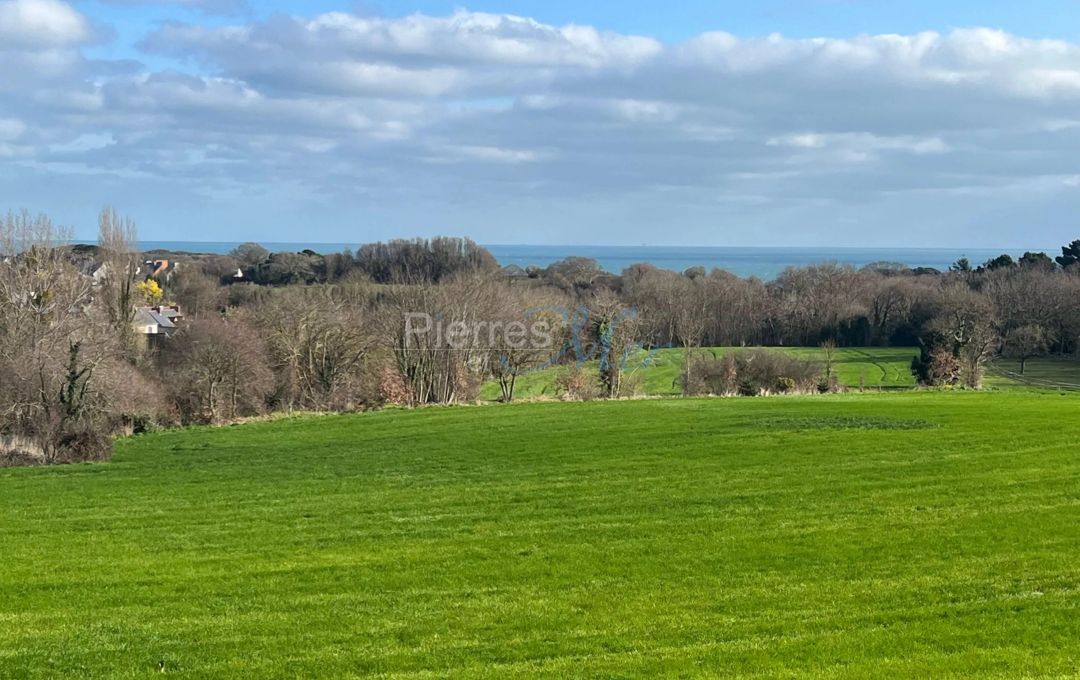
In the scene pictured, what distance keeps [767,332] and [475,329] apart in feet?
126

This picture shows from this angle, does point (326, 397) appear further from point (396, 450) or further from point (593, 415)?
point (396, 450)

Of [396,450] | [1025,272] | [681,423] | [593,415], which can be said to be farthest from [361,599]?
[1025,272]

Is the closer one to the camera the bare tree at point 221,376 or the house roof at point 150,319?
the bare tree at point 221,376

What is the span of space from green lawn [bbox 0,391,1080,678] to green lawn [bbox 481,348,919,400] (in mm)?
27027

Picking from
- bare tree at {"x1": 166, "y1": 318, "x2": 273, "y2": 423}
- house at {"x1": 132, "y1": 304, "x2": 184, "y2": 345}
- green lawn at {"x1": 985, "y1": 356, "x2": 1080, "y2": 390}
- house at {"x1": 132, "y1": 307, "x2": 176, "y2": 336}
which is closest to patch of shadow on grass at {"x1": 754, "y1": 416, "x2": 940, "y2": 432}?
bare tree at {"x1": 166, "y1": 318, "x2": 273, "y2": 423}

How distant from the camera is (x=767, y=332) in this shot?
8188 cm

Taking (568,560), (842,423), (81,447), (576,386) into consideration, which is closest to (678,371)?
(576,386)

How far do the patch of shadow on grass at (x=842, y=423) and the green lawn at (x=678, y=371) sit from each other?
20433 mm

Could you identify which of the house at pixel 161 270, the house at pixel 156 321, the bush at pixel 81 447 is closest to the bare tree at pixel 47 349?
the bush at pixel 81 447

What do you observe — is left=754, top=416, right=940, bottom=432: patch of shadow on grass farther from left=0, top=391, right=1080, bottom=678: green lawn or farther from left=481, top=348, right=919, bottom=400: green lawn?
left=481, top=348, right=919, bottom=400: green lawn

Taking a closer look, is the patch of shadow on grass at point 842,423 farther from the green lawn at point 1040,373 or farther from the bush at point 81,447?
the green lawn at point 1040,373

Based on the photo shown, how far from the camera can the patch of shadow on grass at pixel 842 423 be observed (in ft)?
87.6

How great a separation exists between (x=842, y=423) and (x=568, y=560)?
55.7ft

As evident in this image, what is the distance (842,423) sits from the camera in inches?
1091
